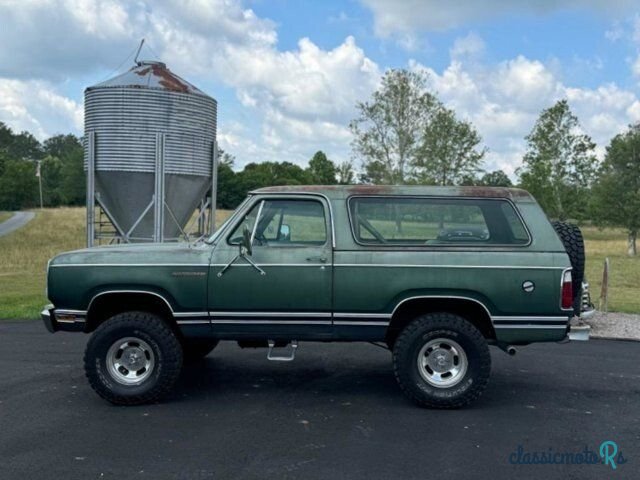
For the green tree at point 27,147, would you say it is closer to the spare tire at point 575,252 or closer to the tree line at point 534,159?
the tree line at point 534,159

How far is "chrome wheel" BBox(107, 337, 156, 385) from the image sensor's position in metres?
5.80

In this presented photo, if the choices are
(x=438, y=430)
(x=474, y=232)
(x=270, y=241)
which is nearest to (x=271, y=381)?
(x=270, y=241)

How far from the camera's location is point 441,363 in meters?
5.78

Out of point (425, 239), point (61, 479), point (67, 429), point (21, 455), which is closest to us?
point (61, 479)

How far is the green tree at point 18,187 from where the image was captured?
234 ft

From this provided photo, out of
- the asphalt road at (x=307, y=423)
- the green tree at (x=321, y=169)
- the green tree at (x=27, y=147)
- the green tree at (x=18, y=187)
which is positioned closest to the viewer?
the asphalt road at (x=307, y=423)

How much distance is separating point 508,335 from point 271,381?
7.96ft

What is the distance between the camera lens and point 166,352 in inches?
227

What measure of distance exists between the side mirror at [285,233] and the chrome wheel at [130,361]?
5.06 feet

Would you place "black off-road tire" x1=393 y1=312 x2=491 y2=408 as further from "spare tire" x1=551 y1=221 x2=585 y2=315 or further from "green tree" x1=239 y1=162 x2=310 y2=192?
"green tree" x1=239 y1=162 x2=310 y2=192

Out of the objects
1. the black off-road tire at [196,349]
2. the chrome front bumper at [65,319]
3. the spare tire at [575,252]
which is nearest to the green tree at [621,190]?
the spare tire at [575,252]

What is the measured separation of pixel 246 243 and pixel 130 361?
155 cm

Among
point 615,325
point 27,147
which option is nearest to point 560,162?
point 615,325

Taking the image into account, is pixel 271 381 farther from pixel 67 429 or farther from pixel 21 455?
pixel 21 455
